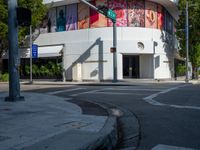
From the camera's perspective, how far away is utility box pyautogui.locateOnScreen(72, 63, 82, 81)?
117 feet

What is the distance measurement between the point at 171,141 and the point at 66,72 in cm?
3072

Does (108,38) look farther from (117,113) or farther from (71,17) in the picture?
(117,113)

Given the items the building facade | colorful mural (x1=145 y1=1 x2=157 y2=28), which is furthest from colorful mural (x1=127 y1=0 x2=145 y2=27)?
colorful mural (x1=145 y1=1 x2=157 y2=28)

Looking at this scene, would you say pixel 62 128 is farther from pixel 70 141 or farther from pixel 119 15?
pixel 119 15

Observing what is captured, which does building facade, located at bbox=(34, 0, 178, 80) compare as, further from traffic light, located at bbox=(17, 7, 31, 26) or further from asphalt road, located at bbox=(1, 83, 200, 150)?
traffic light, located at bbox=(17, 7, 31, 26)

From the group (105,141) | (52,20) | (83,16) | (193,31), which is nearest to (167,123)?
(105,141)

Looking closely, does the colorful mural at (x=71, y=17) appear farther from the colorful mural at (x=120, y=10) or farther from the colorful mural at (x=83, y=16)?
the colorful mural at (x=120, y=10)

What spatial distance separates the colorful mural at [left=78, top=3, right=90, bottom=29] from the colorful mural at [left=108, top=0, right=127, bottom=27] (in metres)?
2.40

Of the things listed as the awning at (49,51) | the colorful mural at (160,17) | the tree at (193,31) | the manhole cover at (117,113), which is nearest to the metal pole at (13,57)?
the manhole cover at (117,113)

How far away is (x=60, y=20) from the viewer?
128 feet

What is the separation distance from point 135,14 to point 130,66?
523 cm

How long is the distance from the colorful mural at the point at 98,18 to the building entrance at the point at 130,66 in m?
4.12

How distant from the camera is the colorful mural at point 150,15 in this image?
3681 cm

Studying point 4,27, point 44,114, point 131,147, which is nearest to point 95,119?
point 44,114
